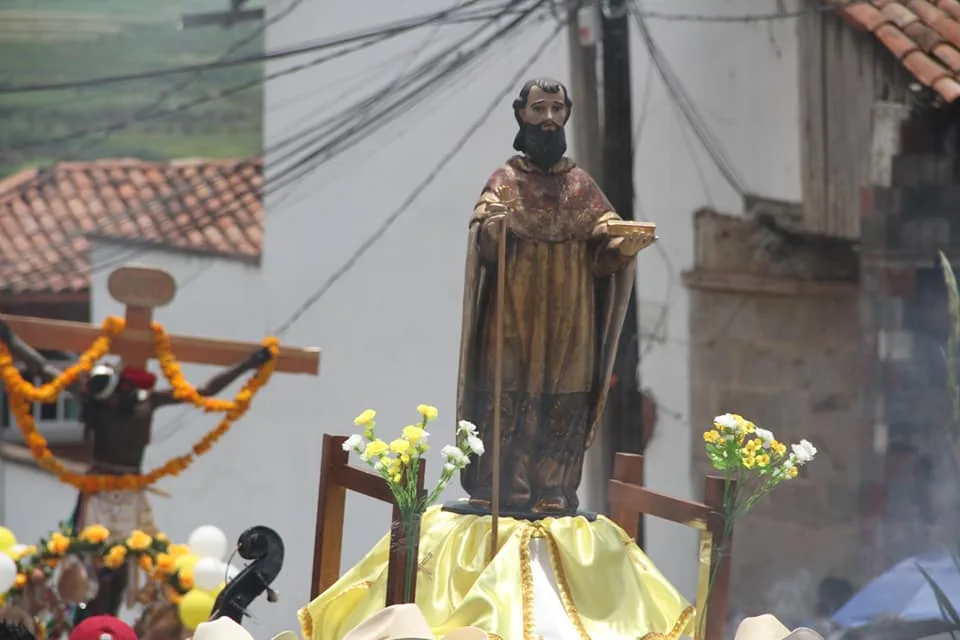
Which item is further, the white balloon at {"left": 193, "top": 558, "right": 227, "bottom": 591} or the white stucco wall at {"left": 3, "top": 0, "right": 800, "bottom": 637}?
the white stucco wall at {"left": 3, "top": 0, "right": 800, "bottom": 637}

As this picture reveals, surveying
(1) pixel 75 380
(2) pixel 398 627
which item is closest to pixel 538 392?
(2) pixel 398 627

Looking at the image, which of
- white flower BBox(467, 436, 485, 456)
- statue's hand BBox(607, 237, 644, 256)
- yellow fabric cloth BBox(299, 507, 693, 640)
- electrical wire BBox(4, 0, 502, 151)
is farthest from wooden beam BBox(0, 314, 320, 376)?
white flower BBox(467, 436, 485, 456)

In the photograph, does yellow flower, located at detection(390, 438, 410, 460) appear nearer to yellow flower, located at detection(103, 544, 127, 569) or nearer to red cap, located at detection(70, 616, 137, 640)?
red cap, located at detection(70, 616, 137, 640)

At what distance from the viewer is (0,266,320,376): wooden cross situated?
10.4m

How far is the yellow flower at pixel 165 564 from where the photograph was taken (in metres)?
8.96

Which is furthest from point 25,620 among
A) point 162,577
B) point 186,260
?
point 186,260

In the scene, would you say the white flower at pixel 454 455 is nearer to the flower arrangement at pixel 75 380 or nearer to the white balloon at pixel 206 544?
the white balloon at pixel 206 544

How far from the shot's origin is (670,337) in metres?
11.2

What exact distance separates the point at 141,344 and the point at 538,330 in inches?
167

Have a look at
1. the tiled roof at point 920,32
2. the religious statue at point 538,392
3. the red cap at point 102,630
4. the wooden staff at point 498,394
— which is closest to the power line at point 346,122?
the tiled roof at point 920,32

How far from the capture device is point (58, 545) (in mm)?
8992

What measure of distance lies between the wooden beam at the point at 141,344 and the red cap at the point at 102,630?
3424mm

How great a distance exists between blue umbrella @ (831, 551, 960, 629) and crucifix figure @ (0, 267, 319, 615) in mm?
3381

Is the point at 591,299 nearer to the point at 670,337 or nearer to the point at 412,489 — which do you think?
the point at 412,489
